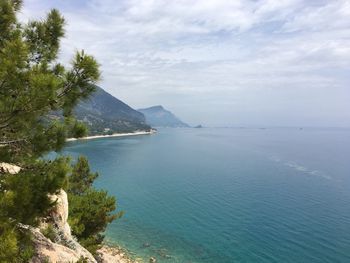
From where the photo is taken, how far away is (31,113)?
7.79 meters

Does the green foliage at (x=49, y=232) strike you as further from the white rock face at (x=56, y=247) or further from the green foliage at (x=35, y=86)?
the green foliage at (x=35, y=86)

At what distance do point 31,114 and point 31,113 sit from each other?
68 millimetres

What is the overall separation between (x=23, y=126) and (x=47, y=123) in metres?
0.79

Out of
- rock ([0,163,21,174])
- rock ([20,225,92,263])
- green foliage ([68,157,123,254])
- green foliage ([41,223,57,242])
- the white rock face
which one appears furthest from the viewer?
green foliage ([68,157,123,254])

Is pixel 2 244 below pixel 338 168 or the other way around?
the other way around

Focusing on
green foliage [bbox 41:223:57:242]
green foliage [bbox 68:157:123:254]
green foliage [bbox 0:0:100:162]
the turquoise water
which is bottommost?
the turquoise water

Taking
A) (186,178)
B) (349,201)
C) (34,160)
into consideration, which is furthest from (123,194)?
(34,160)

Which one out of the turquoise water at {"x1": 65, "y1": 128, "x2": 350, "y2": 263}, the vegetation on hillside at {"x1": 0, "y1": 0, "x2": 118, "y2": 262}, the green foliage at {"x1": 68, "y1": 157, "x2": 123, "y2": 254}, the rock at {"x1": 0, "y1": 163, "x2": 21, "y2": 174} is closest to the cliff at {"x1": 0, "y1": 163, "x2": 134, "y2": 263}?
the rock at {"x1": 0, "y1": 163, "x2": 21, "y2": 174}

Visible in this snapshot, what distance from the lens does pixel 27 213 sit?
8.51 metres

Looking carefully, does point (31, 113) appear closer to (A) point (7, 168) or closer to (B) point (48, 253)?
(A) point (7, 168)

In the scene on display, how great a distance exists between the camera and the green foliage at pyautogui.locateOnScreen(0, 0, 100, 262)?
7340 mm

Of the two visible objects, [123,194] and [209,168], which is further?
[209,168]

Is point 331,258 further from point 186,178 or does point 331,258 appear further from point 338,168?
point 338,168

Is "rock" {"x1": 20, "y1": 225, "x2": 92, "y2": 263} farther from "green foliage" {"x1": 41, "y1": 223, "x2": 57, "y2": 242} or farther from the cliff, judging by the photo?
"green foliage" {"x1": 41, "y1": 223, "x2": 57, "y2": 242}
